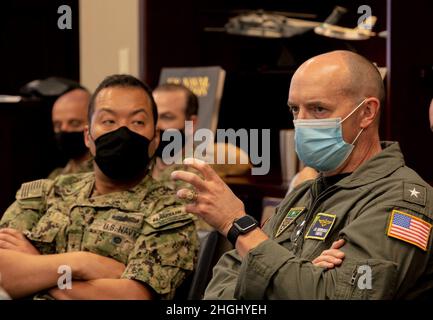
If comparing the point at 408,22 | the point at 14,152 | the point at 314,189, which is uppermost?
the point at 408,22

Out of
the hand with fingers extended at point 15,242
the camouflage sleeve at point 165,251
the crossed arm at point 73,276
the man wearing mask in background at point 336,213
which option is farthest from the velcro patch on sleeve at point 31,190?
the man wearing mask in background at point 336,213

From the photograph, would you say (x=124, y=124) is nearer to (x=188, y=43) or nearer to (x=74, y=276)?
(x=74, y=276)

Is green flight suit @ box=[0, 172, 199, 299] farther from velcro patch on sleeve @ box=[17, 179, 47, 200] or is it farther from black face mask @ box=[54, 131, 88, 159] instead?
black face mask @ box=[54, 131, 88, 159]

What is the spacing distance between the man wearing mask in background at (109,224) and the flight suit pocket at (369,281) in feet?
2.41

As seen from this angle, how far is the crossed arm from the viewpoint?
231cm

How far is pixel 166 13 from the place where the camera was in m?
5.38

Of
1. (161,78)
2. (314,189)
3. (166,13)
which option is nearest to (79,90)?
(161,78)

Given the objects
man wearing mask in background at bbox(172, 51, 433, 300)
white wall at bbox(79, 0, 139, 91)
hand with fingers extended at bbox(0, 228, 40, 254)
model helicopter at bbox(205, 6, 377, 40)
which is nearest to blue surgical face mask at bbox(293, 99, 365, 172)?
man wearing mask in background at bbox(172, 51, 433, 300)

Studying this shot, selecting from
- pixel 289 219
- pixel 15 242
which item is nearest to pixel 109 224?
pixel 15 242

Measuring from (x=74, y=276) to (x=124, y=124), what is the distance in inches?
20.7

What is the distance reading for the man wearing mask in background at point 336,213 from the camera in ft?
5.86

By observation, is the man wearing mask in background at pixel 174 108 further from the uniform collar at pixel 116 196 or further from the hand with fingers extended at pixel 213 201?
the hand with fingers extended at pixel 213 201

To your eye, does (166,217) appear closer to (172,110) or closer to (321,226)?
(321,226)
